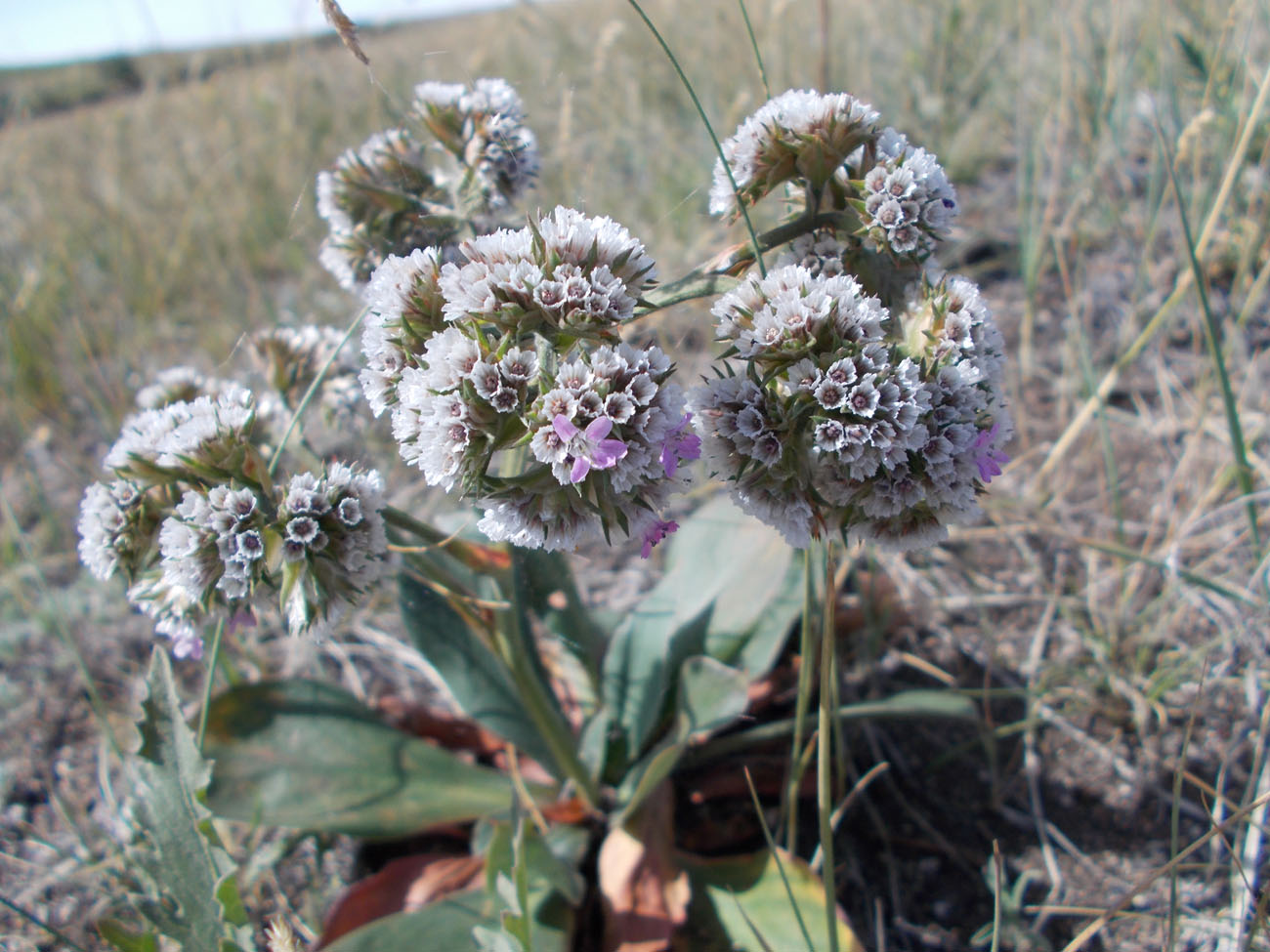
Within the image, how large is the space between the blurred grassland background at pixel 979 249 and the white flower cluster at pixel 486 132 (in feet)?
0.52

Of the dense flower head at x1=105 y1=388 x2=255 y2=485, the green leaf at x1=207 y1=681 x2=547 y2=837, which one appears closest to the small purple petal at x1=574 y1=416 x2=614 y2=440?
the dense flower head at x1=105 y1=388 x2=255 y2=485

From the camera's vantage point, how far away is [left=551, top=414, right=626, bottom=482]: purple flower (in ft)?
4.66

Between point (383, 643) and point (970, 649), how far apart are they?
2.25m

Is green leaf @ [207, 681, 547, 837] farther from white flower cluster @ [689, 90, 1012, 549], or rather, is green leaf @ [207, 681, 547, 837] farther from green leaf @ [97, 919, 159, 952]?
white flower cluster @ [689, 90, 1012, 549]

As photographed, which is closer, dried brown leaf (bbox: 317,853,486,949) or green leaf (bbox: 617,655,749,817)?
green leaf (bbox: 617,655,749,817)

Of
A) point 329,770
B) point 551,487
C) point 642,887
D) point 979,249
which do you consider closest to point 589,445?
point 551,487

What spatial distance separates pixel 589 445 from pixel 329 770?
5.40ft

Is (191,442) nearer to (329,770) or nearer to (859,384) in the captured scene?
(329,770)

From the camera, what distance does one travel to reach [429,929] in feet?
6.85

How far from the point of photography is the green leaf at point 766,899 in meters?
2.09

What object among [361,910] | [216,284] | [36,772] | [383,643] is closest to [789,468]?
[361,910]

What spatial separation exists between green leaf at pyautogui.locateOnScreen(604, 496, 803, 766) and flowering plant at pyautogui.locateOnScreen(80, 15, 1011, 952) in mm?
11

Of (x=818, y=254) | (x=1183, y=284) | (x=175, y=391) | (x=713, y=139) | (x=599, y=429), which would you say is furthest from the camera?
(x=1183, y=284)

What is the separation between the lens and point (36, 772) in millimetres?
3027
